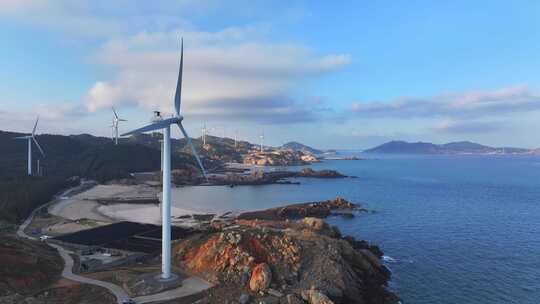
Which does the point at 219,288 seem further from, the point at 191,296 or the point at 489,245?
the point at 489,245

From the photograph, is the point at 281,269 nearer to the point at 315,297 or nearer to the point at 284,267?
the point at 284,267

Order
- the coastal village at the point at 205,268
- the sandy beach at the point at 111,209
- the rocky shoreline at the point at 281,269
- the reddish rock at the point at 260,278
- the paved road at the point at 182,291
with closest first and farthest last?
the paved road at the point at 182,291 → the coastal village at the point at 205,268 → the rocky shoreline at the point at 281,269 → the reddish rock at the point at 260,278 → the sandy beach at the point at 111,209

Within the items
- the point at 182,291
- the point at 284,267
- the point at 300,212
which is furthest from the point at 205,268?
the point at 300,212

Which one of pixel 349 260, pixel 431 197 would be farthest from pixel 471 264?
pixel 431 197

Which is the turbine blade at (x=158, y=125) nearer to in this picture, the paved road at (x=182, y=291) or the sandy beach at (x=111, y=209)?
the paved road at (x=182, y=291)

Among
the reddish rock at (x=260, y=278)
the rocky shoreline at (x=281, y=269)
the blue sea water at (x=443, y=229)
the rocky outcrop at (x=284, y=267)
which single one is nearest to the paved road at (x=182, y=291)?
the rocky shoreline at (x=281, y=269)

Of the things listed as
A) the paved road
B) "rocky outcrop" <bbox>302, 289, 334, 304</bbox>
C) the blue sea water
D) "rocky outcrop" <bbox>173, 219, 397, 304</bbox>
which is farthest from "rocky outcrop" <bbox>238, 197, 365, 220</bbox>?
"rocky outcrop" <bbox>302, 289, 334, 304</bbox>
